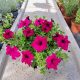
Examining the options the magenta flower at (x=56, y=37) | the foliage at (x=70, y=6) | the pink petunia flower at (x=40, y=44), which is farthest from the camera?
the foliage at (x=70, y=6)

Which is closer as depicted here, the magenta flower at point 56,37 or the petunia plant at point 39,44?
the petunia plant at point 39,44

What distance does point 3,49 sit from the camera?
11.4ft

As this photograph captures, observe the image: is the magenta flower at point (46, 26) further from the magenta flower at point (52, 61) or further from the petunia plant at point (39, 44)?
the magenta flower at point (52, 61)

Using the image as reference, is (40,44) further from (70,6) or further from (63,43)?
(70,6)

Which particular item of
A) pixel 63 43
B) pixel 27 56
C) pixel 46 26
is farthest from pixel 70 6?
pixel 27 56

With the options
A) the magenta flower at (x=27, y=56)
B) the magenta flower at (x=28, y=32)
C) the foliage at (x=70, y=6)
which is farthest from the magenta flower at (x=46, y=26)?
the foliage at (x=70, y=6)

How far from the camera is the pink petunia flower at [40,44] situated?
2.43m

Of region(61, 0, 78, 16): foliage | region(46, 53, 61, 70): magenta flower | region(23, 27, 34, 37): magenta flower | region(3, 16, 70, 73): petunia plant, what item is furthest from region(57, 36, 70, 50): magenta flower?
region(61, 0, 78, 16): foliage

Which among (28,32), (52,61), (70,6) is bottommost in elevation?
(70,6)

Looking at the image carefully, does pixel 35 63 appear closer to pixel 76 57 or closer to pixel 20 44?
pixel 20 44

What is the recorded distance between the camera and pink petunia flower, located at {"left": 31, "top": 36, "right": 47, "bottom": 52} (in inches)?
95.7

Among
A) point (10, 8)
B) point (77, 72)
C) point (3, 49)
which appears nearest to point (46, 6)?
point (10, 8)

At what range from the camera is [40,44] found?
2455mm

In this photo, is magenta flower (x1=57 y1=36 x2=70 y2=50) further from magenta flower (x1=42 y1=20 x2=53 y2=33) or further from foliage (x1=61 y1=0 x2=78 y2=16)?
foliage (x1=61 y1=0 x2=78 y2=16)
